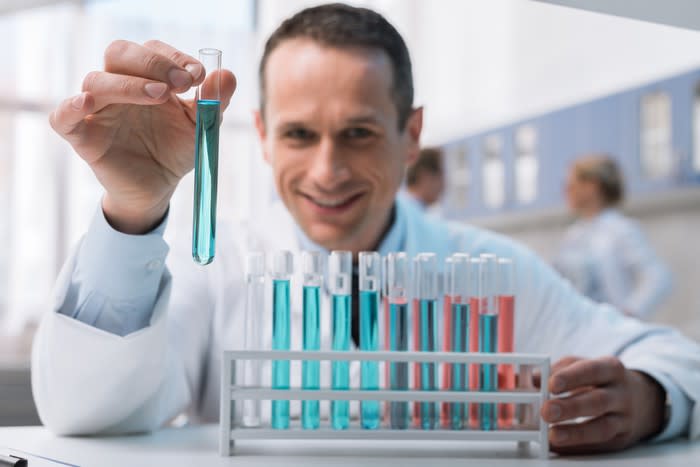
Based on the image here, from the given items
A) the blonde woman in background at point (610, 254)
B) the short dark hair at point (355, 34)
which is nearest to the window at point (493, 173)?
the blonde woman in background at point (610, 254)

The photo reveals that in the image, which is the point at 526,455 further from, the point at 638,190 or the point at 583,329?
the point at 638,190

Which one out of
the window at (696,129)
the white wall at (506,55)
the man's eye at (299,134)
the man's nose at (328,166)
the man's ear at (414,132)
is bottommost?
the man's nose at (328,166)

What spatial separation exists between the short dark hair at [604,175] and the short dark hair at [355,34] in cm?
256

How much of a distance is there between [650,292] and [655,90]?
1.05m

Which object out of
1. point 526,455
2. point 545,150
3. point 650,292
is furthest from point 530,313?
point 545,150

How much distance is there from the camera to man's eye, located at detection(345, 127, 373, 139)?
1.38m

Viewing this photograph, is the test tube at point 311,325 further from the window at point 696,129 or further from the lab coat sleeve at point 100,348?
the window at point 696,129

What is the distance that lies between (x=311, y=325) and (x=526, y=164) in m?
4.10

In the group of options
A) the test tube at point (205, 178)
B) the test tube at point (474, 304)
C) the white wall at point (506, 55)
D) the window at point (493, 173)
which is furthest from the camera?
the window at point (493, 173)

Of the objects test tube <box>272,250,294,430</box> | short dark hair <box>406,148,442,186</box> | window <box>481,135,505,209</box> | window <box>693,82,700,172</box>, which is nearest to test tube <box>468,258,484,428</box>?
test tube <box>272,250,294,430</box>

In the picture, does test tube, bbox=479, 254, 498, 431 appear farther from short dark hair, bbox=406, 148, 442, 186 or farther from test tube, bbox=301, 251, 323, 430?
short dark hair, bbox=406, 148, 442, 186

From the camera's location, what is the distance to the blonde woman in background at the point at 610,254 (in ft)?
12.4

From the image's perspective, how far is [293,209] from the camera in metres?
1.50

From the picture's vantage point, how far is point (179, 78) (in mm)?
847
